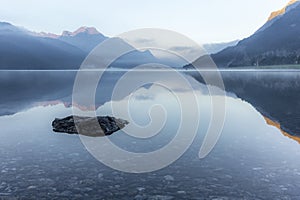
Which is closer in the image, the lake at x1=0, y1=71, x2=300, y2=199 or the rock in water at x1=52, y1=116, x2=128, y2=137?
the lake at x1=0, y1=71, x2=300, y2=199

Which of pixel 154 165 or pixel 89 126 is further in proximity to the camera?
pixel 89 126

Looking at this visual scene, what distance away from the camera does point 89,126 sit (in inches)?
928

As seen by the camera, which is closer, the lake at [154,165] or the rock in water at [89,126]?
the lake at [154,165]

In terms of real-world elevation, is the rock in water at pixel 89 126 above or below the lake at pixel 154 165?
above

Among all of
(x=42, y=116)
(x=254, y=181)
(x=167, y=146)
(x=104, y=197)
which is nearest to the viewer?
(x=104, y=197)

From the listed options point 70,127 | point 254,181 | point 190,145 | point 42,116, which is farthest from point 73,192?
point 42,116

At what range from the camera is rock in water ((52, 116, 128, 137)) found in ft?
75.3

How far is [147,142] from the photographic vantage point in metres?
20.7

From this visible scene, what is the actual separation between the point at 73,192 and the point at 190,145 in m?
10.0

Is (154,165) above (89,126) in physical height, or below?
below

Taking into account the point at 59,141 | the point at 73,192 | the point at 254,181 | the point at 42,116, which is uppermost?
the point at 42,116

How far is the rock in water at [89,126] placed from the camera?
2294 centimetres

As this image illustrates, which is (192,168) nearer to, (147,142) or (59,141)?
(147,142)

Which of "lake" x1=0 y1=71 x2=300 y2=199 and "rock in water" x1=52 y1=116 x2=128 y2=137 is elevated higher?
"rock in water" x1=52 y1=116 x2=128 y2=137
